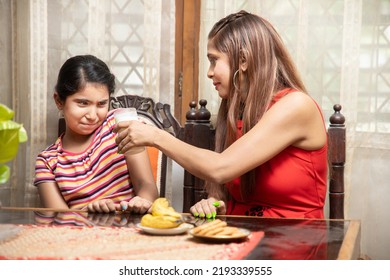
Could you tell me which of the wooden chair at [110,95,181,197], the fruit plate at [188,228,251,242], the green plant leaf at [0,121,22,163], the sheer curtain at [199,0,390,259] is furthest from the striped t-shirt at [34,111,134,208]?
the green plant leaf at [0,121,22,163]

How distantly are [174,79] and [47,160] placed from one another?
696 millimetres

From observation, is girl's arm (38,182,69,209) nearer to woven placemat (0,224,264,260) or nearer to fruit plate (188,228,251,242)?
woven placemat (0,224,264,260)

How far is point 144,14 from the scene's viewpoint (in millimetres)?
2475

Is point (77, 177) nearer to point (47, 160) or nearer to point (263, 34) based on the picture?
point (47, 160)

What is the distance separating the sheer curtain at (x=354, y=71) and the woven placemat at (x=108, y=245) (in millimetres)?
1280

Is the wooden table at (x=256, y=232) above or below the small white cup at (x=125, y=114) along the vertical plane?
below

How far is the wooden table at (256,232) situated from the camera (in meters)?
1.06

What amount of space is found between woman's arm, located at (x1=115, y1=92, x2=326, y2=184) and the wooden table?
0.17 meters

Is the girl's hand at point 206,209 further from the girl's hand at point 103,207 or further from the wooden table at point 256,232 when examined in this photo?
the girl's hand at point 103,207

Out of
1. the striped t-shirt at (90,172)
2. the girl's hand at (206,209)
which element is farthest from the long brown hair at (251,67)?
the striped t-shirt at (90,172)

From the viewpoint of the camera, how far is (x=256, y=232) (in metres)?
1.24

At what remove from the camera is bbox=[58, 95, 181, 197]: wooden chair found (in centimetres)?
222

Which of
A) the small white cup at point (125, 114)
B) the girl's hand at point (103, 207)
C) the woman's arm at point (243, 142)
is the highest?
the small white cup at point (125, 114)
